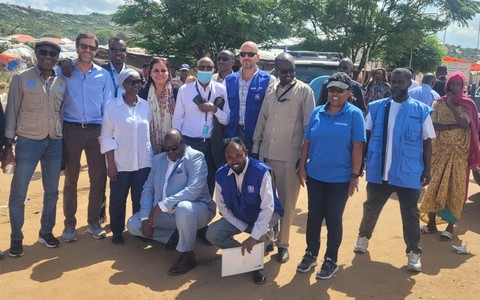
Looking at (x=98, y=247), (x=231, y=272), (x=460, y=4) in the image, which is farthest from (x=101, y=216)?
(x=460, y=4)

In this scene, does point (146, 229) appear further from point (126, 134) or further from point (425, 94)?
point (425, 94)

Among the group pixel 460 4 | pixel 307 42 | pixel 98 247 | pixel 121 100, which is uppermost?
pixel 460 4

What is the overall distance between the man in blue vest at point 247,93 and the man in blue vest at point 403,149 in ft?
3.59

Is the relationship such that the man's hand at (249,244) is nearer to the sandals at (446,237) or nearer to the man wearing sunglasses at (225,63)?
the man wearing sunglasses at (225,63)

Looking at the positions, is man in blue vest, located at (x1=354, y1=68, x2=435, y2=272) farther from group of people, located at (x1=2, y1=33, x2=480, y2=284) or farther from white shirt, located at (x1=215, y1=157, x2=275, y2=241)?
white shirt, located at (x1=215, y1=157, x2=275, y2=241)

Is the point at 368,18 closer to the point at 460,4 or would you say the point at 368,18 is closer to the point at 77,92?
the point at 460,4

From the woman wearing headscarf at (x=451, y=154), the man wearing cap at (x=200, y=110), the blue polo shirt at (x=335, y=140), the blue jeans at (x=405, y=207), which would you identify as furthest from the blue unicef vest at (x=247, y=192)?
the woman wearing headscarf at (x=451, y=154)

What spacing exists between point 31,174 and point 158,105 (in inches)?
55.0

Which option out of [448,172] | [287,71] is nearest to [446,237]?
[448,172]

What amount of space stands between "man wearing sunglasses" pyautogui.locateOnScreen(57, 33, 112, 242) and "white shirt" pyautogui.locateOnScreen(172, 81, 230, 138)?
79 cm

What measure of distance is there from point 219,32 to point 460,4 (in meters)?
14.1

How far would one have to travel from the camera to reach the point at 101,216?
16.8 feet

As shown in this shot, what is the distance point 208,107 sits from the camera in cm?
429

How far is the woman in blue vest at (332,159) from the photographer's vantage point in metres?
3.59
